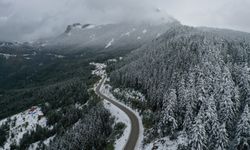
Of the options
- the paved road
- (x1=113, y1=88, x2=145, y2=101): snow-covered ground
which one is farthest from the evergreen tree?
(x1=113, y1=88, x2=145, y2=101): snow-covered ground

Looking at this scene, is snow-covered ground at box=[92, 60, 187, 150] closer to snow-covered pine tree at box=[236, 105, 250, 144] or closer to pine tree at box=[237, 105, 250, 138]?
snow-covered pine tree at box=[236, 105, 250, 144]

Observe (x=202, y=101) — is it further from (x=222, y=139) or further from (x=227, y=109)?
(x=222, y=139)

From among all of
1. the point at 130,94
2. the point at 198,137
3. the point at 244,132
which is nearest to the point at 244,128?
the point at 244,132

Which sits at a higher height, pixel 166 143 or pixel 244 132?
pixel 244 132

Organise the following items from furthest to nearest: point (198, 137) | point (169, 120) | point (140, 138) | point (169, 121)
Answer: point (140, 138), point (169, 121), point (169, 120), point (198, 137)


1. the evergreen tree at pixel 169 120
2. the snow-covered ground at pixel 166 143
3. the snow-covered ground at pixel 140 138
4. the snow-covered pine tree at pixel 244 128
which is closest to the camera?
the snow-covered pine tree at pixel 244 128

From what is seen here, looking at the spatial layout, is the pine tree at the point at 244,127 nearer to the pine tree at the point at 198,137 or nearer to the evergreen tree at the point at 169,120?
the pine tree at the point at 198,137

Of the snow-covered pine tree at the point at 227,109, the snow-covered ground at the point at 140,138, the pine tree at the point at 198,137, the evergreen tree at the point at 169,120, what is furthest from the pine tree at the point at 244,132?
the evergreen tree at the point at 169,120

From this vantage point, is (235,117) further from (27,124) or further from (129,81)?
(27,124)
